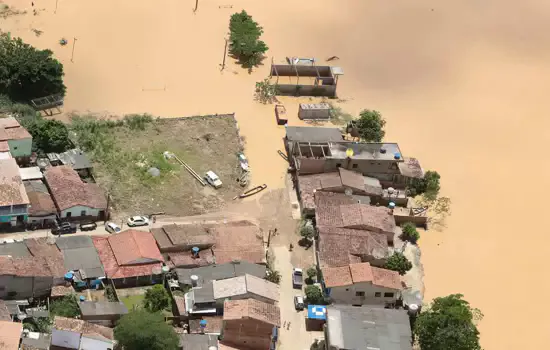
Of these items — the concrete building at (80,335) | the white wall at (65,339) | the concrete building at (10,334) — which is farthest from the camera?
the concrete building at (80,335)

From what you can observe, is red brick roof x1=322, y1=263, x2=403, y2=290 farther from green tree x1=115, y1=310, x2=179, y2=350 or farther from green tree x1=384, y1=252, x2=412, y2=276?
green tree x1=115, y1=310, x2=179, y2=350

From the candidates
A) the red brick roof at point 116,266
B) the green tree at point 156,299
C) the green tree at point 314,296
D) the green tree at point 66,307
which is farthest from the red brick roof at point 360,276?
the green tree at point 66,307

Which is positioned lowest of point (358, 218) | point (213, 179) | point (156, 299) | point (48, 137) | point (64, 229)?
point (156, 299)

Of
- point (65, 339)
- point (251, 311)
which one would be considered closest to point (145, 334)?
point (65, 339)

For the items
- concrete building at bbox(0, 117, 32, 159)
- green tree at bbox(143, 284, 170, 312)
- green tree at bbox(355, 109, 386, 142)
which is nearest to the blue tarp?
green tree at bbox(143, 284, 170, 312)

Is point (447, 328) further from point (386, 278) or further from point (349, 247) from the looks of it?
point (349, 247)

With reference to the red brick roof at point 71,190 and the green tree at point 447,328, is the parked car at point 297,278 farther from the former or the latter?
the red brick roof at point 71,190

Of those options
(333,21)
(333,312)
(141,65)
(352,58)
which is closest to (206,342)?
(333,312)
